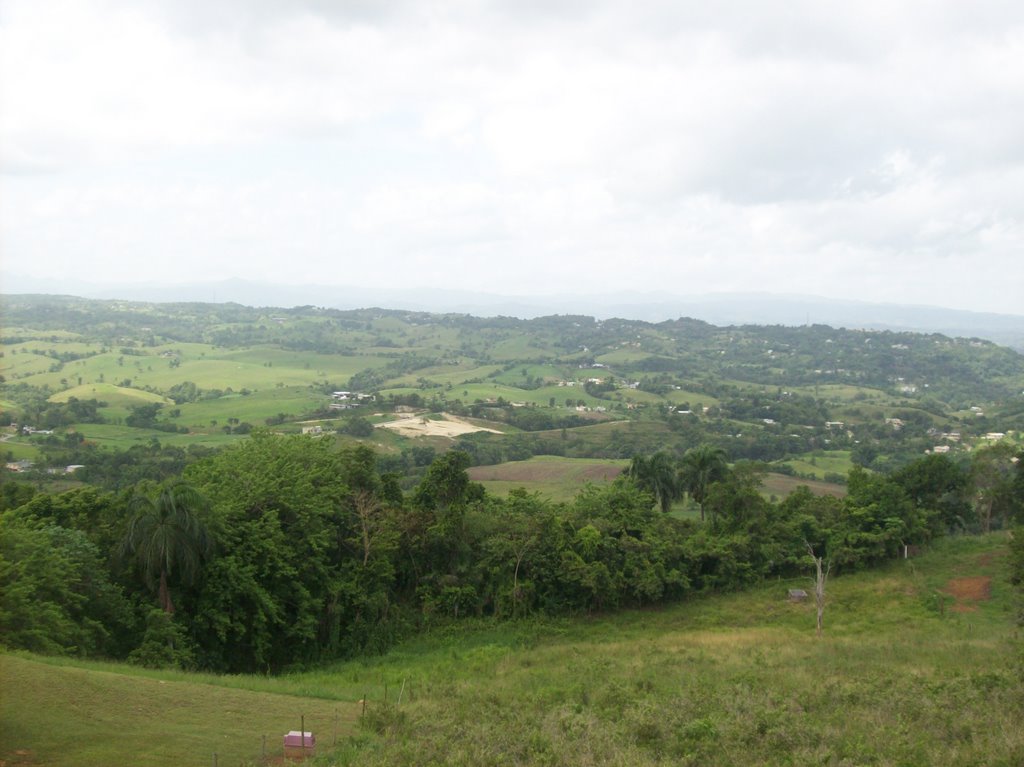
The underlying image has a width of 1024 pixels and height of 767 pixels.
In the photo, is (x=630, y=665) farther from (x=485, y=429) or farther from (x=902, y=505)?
(x=485, y=429)

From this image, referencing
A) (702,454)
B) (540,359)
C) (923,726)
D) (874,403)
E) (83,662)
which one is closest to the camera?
(923,726)

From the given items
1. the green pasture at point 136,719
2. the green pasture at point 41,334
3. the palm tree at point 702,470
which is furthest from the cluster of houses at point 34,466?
the green pasture at point 41,334

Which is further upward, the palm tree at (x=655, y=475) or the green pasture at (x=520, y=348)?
the green pasture at (x=520, y=348)

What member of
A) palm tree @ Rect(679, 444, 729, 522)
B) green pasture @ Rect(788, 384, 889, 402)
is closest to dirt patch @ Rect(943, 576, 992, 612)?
palm tree @ Rect(679, 444, 729, 522)

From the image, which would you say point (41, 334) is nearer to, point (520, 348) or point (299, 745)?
point (520, 348)

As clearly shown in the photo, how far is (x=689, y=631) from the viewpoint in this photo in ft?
78.5

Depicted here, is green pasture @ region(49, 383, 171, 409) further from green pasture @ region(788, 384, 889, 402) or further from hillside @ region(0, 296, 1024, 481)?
green pasture @ region(788, 384, 889, 402)

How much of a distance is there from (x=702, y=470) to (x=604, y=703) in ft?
75.1

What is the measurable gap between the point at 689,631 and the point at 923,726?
1163 centimetres

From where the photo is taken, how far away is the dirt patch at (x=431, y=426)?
79.1 metres

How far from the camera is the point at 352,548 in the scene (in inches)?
999

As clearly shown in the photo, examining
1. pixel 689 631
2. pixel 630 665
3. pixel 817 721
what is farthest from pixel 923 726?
pixel 689 631

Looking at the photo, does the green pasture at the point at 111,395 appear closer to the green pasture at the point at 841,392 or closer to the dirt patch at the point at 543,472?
the dirt patch at the point at 543,472

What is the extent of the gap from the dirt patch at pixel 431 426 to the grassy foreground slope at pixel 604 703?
5639cm
